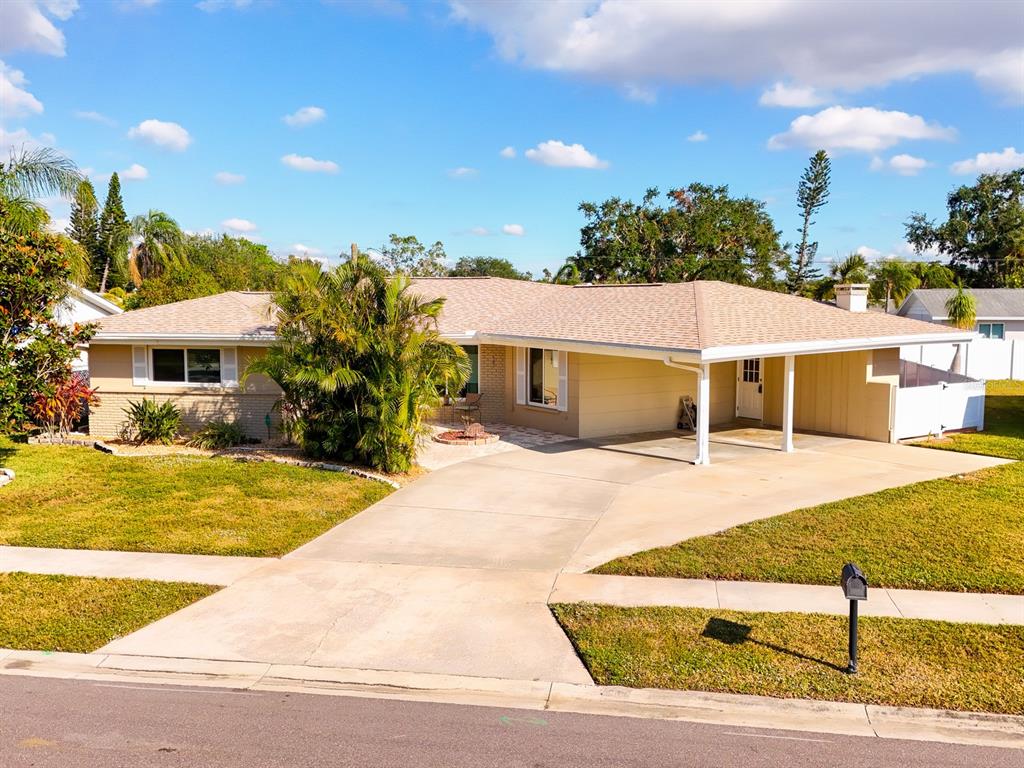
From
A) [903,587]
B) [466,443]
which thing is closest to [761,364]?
[466,443]

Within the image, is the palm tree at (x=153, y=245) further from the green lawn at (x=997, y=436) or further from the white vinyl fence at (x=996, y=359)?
the white vinyl fence at (x=996, y=359)

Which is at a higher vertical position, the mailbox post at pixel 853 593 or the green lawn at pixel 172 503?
the mailbox post at pixel 853 593

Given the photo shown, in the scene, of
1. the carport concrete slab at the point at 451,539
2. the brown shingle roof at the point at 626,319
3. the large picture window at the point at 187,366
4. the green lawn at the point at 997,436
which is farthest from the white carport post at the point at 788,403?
the large picture window at the point at 187,366

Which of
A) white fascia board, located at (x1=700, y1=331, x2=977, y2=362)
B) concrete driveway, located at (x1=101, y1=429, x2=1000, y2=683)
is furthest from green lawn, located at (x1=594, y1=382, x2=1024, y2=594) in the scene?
white fascia board, located at (x1=700, y1=331, x2=977, y2=362)

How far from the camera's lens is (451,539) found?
35.8ft

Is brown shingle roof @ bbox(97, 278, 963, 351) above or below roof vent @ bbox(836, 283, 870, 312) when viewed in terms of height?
below

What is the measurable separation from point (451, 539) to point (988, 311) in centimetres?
3652

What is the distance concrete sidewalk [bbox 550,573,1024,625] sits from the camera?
8022mm

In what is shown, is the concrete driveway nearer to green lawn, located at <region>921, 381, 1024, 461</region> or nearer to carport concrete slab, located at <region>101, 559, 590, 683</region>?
carport concrete slab, located at <region>101, 559, 590, 683</region>

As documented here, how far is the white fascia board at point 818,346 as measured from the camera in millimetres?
14812

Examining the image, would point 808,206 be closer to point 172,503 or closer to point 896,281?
point 896,281

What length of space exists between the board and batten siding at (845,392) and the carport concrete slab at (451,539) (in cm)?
989

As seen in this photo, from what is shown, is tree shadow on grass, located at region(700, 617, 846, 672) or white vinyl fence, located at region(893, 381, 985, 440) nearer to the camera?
tree shadow on grass, located at region(700, 617, 846, 672)

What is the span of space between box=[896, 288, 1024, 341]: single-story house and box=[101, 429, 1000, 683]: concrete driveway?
2375cm
